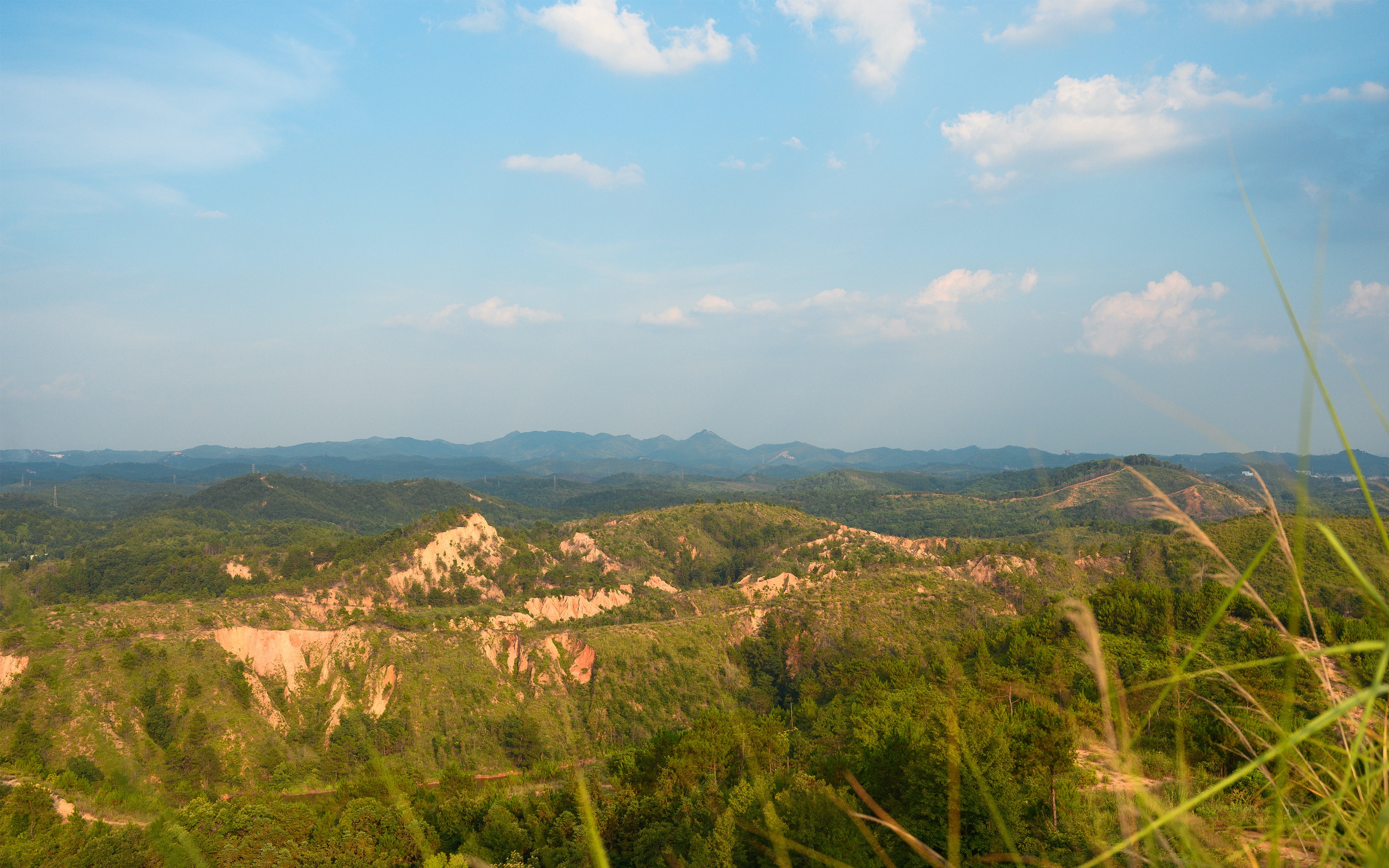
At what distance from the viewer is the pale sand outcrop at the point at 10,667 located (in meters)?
47.2

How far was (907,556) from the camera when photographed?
315 ft

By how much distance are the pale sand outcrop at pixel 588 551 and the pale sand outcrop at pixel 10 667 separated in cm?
6684

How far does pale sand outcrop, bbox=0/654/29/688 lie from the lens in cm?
4716

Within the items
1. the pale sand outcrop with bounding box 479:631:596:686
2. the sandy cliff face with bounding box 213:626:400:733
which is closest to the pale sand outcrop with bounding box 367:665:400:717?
the sandy cliff face with bounding box 213:626:400:733

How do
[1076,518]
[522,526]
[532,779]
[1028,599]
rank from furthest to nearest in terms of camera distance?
[522,526] → [1076,518] → [1028,599] → [532,779]

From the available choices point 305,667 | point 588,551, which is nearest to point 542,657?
point 305,667

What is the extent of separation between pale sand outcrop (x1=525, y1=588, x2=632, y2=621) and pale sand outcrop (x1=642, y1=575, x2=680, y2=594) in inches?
341

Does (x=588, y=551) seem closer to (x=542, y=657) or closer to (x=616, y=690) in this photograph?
(x=542, y=657)

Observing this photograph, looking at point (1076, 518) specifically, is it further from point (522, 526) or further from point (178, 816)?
point (178, 816)

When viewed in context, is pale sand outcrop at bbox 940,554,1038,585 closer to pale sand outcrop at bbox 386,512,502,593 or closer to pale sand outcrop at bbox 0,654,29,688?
pale sand outcrop at bbox 386,512,502,593

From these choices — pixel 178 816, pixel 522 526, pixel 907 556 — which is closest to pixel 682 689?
pixel 178 816

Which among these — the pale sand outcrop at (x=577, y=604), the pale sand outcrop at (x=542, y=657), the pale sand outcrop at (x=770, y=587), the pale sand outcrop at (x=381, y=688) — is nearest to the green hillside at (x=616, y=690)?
the pale sand outcrop at (x=381, y=688)

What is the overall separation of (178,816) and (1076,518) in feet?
538

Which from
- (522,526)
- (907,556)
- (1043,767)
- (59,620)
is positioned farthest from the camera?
(522,526)
